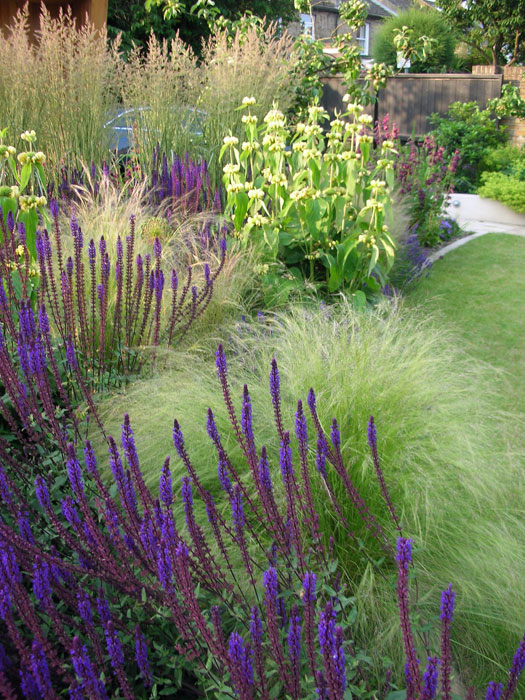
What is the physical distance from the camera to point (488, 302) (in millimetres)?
5230

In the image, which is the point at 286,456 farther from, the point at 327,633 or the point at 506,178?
the point at 506,178

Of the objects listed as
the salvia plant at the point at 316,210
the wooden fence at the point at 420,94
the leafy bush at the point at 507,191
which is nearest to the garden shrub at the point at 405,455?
the salvia plant at the point at 316,210

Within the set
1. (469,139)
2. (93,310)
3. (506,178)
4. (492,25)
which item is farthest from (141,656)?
(492,25)

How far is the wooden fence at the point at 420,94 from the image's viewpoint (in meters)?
12.3

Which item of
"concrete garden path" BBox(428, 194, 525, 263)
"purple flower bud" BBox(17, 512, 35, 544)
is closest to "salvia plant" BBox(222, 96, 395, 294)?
"purple flower bud" BBox(17, 512, 35, 544)

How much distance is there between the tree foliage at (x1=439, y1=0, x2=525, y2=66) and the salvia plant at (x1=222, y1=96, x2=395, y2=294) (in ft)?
51.6

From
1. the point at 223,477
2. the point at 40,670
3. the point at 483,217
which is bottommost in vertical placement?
the point at 40,670

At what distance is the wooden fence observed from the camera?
40.4ft

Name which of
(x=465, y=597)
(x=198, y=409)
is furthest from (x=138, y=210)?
(x=465, y=597)

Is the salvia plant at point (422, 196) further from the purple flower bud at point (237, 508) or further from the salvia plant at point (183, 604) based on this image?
the purple flower bud at point (237, 508)

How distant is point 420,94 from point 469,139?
107 inches

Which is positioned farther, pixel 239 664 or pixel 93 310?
pixel 93 310

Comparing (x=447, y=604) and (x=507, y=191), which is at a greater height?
(x=507, y=191)

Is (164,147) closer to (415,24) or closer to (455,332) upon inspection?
(455,332)
